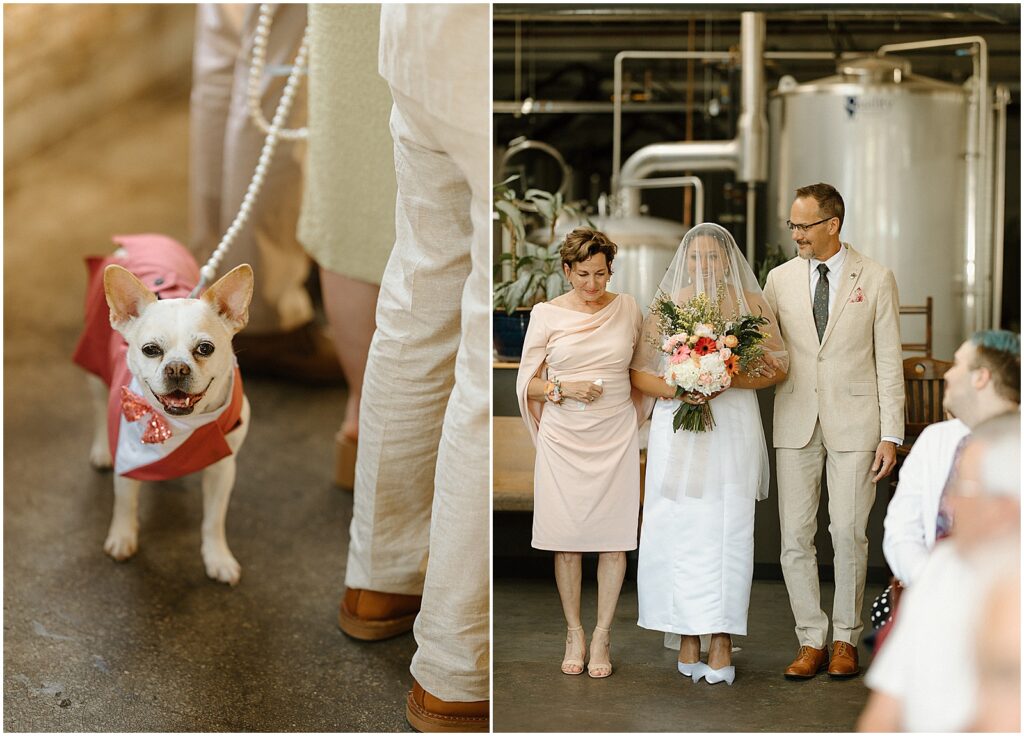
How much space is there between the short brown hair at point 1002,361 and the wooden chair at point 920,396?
5 cm

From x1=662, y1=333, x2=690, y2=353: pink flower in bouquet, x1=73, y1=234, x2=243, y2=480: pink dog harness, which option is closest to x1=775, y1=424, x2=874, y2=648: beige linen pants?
x1=662, y1=333, x2=690, y2=353: pink flower in bouquet

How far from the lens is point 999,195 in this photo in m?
1.97

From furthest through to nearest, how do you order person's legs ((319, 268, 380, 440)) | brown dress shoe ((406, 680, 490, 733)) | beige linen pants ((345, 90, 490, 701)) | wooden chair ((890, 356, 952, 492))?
person's legs ((319, 268, 380, 440)) → brown dress shoe ((406, 680, 490, 733)) → beige linen pants ((345, 90, 490, 701)) → wooden chair ((890, 356, 952, 492))

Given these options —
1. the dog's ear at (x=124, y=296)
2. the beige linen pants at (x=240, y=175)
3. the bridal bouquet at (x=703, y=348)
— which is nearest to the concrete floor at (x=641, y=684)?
the bridal bouquet at (x=703, y=348)

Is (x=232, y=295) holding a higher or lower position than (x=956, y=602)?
higher

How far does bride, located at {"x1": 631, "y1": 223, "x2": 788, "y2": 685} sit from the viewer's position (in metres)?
1.72

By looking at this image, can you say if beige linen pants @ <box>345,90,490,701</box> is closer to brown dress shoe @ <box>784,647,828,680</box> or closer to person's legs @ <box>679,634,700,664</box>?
person's legs @ <box>679,634,700,664</box>

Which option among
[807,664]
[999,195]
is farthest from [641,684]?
[999,195]

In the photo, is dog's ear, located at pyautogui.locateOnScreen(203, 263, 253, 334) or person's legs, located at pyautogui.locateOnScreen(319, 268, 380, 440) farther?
person's legs, located at pyautogui.locateOnScreen(319, 268, 380, 440)

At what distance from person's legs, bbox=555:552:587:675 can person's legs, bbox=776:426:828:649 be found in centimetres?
33

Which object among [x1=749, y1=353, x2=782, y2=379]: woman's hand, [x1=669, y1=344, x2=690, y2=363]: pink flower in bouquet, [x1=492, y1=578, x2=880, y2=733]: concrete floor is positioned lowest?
[x1=492, y1=578, x2=880, y2=733]: concrete floor

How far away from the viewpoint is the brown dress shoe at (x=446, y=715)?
206 centimetres

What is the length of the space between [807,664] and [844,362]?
0.46 metres

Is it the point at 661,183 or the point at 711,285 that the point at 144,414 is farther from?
the point at 661,183
